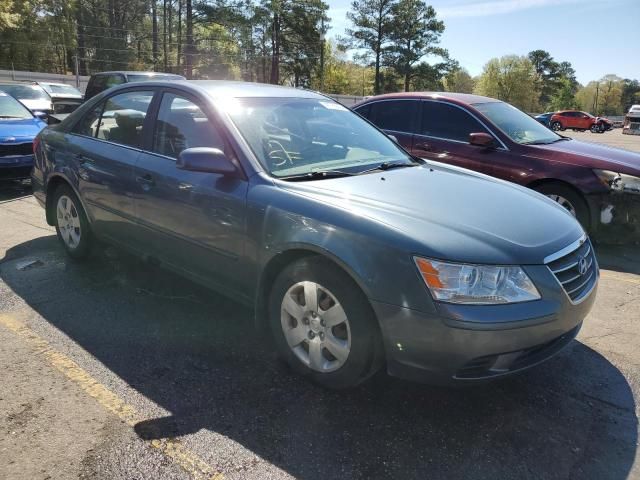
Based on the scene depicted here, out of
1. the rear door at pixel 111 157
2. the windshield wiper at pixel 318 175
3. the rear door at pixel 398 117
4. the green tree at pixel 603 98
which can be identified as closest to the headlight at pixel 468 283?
the windshield wiper at pixel 318 175

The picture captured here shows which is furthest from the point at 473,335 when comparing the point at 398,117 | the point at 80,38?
the point at 80,38

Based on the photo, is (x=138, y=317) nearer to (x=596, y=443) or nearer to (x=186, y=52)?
(x=596, y=443)

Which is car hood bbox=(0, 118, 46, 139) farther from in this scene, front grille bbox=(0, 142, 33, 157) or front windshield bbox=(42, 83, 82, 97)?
front windshield bbox=(42, 83, 82, 97)

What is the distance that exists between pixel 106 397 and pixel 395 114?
5.30 meters

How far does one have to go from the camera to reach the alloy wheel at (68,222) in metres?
4.70

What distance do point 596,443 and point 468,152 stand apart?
426 centimetres

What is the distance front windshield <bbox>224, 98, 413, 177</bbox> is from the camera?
10.8 feet

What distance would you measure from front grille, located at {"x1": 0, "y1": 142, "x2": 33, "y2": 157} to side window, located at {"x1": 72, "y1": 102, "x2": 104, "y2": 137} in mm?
3626

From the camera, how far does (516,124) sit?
6457 mm

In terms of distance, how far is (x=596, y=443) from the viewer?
99.1 inches

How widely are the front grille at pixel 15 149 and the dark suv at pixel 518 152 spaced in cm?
493

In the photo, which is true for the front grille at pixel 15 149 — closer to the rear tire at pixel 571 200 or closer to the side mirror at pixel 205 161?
the side mirror at pixel 205 161

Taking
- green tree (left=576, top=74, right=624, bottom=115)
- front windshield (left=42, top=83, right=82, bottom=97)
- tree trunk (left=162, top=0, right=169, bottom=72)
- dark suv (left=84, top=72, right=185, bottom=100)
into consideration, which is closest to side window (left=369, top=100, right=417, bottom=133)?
dark suv (left=84, top=72, right=185, bottom=100)

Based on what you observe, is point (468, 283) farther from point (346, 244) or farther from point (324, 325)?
point (324, 325)
